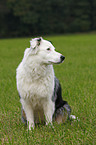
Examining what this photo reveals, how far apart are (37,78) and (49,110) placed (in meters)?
0.61

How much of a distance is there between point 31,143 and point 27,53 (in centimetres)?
143

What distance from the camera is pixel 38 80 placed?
4.16 m

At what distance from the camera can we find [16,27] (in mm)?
49625

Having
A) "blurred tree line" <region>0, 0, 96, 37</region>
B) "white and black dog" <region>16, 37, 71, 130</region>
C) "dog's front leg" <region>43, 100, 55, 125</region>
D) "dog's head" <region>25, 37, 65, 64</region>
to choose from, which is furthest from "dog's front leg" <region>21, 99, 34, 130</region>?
"blurred tree line" <region>0, 0, 96, 37</region>

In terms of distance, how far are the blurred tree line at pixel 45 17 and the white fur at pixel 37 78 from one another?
145 ft

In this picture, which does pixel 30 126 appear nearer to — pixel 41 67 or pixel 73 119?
pixel 73 119

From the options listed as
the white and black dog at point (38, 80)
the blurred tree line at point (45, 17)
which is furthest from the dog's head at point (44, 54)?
the blurred tree line at point (45, 17)

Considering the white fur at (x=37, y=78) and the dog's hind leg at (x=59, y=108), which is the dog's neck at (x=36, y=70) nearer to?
the white fur at (x=37, y=78)

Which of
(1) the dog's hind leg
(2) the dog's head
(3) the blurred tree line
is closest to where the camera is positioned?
(2) the dog's head

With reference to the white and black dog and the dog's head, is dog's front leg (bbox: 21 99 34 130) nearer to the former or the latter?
the white and black dog

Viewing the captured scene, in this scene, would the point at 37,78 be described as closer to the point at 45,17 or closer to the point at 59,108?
the point at 59,108

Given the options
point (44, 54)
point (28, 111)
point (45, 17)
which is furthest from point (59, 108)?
point (45, 17)

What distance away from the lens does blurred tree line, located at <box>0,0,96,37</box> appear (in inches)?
1875

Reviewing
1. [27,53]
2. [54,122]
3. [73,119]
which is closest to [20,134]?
[54,122]
